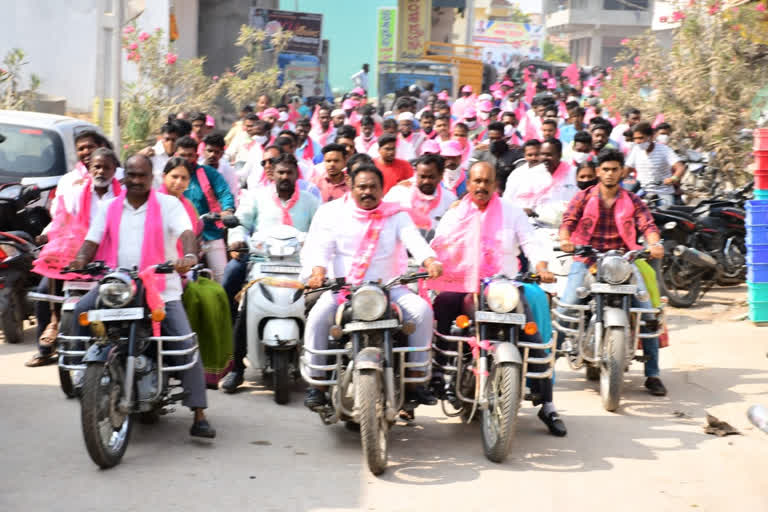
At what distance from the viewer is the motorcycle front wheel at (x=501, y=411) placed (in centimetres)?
590

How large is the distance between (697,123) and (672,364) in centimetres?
730

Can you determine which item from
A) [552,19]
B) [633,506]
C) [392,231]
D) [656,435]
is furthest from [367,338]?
[552,19]

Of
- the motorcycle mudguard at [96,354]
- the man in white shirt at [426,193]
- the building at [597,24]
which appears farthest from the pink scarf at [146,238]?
the building at [597,24]

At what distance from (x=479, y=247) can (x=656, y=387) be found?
2.19 meters

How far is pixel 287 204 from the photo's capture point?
817cm

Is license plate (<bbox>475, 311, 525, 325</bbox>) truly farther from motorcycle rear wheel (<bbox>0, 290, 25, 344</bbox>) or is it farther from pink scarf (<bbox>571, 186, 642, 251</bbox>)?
motorcycle rear wheel (<bbox>0, 290, 25, 344</bbox>)

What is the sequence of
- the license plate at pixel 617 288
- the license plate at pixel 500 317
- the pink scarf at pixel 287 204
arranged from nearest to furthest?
the license plate at pixel 500 317 < the license plate at pixel 617 288 < the pink scarf at pixel 287 204

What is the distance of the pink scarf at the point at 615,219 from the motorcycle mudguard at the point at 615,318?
1.78 ft

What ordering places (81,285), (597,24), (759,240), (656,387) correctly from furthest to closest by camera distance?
1. (597,24)
2. (759,240)
3. (656,387)
4. (81,285)

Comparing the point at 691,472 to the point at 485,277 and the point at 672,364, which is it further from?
the point at 672,364

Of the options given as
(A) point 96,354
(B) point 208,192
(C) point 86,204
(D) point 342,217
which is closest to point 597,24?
(B) point 208,192

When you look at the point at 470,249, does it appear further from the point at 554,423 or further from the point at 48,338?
the point at 48,338

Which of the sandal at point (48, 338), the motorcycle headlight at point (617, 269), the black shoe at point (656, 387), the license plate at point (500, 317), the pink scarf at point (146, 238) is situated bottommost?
the black shoe at point (656, 387)

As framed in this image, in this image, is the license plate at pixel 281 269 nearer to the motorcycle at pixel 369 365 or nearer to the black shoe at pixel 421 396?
the motorcycle at pixel 369 365
